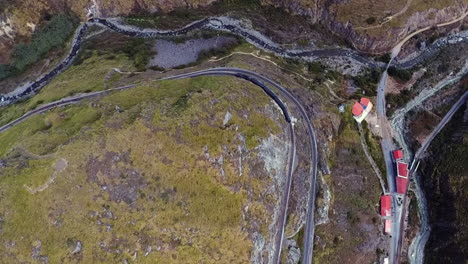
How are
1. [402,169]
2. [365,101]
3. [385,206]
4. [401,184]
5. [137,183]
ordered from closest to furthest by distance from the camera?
[137,183], [385,206], [401,184], [402,169], [365,101]

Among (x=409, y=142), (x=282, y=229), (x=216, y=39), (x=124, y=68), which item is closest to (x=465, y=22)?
(x=409, y=142)

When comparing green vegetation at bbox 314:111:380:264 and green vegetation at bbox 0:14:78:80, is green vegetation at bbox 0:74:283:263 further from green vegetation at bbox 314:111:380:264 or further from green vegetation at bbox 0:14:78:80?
green vegetation at bbox 0:14:78:80


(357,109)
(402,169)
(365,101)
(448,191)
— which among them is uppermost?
(365,101)

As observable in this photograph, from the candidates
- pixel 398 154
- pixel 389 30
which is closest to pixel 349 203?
pixel 398 154

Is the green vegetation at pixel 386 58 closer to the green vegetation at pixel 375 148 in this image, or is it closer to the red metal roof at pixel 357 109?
the red metal roof at pixel 357 109

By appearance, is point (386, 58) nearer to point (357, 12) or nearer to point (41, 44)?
point (357, 12)

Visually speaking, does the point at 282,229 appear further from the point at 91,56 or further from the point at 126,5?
the point at 126,5

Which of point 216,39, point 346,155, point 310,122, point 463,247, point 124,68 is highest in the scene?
point 216,39
